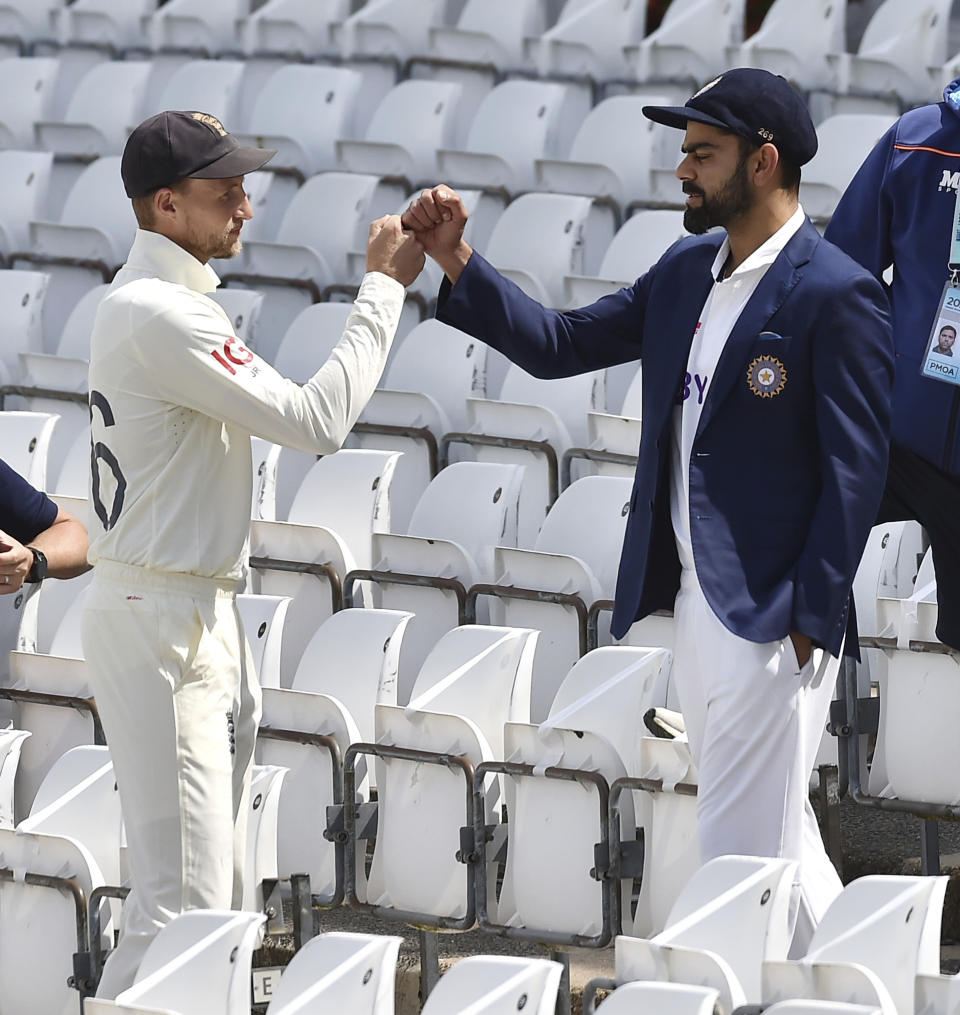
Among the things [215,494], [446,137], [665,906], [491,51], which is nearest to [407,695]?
[665,906]

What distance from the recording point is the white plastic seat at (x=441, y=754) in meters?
3.49

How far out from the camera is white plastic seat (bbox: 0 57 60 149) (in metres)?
7.26

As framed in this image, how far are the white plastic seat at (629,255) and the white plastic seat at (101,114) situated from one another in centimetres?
228

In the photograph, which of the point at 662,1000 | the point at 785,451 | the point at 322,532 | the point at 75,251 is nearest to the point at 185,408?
the point at 785,451

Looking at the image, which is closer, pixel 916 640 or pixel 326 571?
pixel 916 640

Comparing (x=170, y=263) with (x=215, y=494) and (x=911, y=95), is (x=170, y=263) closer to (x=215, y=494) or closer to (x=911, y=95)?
(x=215, y=494)

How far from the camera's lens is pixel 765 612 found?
2.75m

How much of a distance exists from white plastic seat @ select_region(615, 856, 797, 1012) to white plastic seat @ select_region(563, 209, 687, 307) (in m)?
2.94

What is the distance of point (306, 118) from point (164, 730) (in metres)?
4.46

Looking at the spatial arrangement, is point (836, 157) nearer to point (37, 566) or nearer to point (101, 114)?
point (101, 114)

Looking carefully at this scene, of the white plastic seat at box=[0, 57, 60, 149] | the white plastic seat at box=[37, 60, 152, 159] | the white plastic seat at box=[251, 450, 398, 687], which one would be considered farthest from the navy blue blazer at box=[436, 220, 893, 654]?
the white plastic seat at box=[0, 57, 60, 149]

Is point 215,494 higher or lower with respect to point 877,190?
lower

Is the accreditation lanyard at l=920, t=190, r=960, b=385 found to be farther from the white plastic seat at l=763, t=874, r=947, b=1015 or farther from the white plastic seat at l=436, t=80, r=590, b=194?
the white plastic seat at l=436, t=80, r=590, b=194

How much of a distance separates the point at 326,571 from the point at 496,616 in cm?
39
